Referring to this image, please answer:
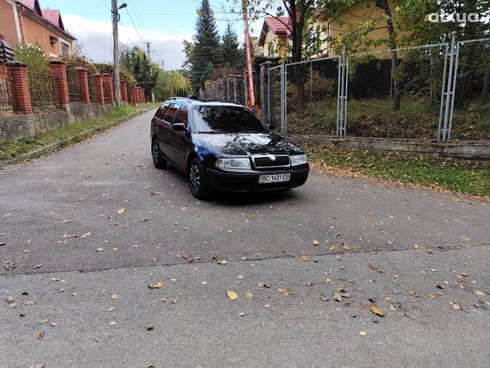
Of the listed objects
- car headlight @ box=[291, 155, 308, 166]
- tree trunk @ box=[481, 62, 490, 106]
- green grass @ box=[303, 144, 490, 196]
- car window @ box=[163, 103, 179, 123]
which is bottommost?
green grass @ box=[303, 144, 490, 196]

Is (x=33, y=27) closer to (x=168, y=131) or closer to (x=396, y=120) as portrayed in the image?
(x=168, y=131)

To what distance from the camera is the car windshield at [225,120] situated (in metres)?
6.87

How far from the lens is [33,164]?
9.37m

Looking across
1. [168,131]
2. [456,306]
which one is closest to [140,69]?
[168,131]

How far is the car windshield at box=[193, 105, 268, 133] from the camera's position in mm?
6869

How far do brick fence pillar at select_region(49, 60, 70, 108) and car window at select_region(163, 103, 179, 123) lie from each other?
9.20m

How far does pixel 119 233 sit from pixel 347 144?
738 cm

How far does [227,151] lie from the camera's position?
5.89 metres

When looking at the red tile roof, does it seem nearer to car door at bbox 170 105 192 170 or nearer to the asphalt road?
car door at bbox 170 105 192 170

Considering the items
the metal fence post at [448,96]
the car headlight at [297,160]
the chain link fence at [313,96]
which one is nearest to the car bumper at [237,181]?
the car headlight at [297,160]

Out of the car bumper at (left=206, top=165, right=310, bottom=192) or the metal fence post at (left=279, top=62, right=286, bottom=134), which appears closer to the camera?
the car bumper at (left=206, top=165, right=310, bottom=192)

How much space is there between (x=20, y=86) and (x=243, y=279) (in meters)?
11.1

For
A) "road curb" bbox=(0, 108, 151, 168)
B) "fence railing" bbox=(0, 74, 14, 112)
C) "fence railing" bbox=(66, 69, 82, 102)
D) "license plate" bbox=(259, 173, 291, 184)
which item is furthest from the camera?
"fence railing" bbox=(66, 69, 82, 102)

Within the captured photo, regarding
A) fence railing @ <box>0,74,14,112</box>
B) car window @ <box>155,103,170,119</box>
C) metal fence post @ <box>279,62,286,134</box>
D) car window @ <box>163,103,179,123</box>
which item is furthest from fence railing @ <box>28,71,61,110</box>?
metal fence post @ <box>279,62,286,134</box>
